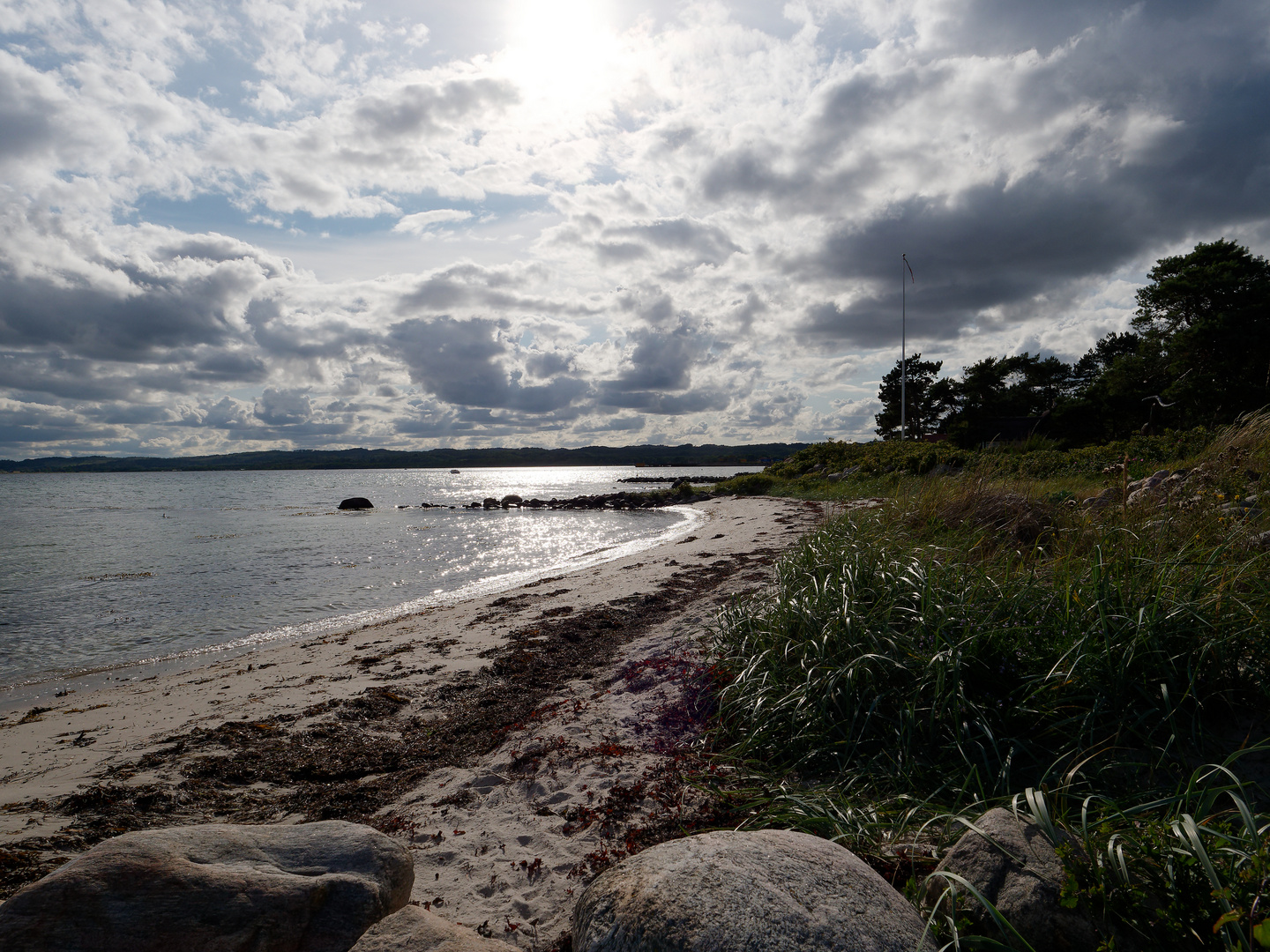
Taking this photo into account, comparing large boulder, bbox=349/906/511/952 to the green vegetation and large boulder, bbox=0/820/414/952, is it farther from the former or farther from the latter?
the green vegetation

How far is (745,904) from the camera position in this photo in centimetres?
219

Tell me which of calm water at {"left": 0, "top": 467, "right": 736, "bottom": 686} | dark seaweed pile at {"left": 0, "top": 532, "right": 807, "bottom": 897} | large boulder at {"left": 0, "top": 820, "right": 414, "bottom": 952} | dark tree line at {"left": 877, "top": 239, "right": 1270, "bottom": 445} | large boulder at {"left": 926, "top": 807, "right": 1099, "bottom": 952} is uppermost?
dark tree line at {"left": 877, "top": 239, "right": 1270, "bottom": 445}

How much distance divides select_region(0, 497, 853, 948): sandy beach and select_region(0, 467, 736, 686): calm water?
7.51ft

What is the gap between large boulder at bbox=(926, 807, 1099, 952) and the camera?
2076 millimetres

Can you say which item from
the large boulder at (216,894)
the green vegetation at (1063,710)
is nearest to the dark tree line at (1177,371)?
the green vegetation at (1063,710)

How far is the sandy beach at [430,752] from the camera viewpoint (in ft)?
12.0

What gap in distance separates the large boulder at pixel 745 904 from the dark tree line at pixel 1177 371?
21.8m

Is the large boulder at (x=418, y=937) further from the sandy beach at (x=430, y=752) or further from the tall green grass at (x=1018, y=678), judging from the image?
the tall green grass at (x=1018, y=678)

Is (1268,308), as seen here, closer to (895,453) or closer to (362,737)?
(895,453)

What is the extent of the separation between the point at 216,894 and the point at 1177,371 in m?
43.3

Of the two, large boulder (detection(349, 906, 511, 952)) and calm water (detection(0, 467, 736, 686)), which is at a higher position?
large boulder (detection(349, 906, 511, 952))

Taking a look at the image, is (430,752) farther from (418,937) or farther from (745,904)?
(745,904)

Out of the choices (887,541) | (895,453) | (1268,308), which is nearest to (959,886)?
(887,541)

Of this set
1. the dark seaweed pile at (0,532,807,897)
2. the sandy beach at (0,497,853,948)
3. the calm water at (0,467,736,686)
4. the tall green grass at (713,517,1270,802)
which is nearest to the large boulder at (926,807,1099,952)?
the tall green grass at (713,517,1270,802)
